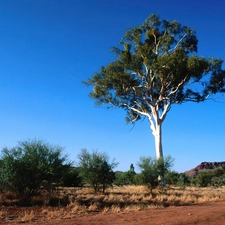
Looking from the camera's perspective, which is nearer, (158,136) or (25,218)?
(25,218)

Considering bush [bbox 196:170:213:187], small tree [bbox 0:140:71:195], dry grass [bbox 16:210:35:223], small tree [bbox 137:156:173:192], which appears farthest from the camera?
bush [bbox 196:170:213:187]

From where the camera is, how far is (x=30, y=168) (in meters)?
16.8

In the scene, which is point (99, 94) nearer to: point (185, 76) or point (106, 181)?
point (185, 76)

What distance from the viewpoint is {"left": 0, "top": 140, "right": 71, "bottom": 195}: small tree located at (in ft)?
53.6

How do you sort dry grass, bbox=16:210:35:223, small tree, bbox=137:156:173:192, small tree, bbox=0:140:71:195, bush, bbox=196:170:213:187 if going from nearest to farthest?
dry grass, bbox=16:210:35:223, small tree, bbox=0:140:71:195, small tree, bbox=137:156:173:192, bush, bbox=196:170:213:187

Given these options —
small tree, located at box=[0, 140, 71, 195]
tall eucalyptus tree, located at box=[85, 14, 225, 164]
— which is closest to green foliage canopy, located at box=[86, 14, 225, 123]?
tall eucalyptus tree, located at box=[85, 14, 225, 164]

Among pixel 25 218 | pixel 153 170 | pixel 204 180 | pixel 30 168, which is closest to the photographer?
pixel 25 218

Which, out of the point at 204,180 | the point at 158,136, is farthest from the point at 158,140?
the point at 204,180

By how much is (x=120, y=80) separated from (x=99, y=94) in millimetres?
3673

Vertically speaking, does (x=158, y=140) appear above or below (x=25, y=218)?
above

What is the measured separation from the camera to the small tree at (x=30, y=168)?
16.3m

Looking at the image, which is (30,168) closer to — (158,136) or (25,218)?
(25,218)

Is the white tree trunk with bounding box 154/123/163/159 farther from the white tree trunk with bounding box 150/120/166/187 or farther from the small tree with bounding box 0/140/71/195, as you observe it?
the small tree with bounding box 0/140/71/195

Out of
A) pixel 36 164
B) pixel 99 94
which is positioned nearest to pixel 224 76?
pixel 99 94
